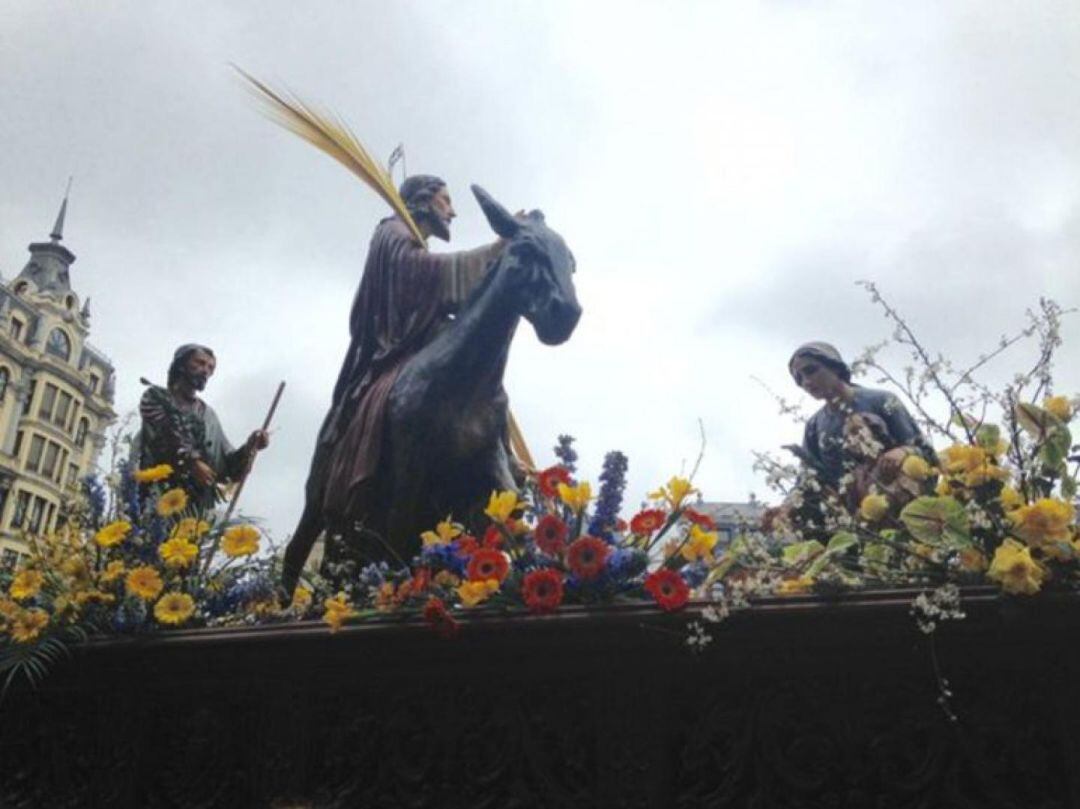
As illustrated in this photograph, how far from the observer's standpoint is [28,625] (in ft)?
15.0

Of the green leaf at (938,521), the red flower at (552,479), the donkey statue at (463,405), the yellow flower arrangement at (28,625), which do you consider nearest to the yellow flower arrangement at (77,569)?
the yellow flower arrangement at (28,625)

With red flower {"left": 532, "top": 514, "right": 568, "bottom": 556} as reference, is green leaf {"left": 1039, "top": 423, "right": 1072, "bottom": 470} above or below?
above

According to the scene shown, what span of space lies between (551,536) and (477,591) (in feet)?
1.11

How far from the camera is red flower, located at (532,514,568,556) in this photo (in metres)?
3.87

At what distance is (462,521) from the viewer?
18.5 ft

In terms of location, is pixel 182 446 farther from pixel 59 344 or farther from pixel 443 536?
pixel 59 344

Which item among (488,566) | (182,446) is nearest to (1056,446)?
(488,566)

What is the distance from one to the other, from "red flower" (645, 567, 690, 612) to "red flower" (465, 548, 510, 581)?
596 millimetres

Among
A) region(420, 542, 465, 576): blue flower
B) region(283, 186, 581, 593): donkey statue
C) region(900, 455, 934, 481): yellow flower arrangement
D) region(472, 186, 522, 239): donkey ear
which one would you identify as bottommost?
region(420, 542, 465, 576): blue flower

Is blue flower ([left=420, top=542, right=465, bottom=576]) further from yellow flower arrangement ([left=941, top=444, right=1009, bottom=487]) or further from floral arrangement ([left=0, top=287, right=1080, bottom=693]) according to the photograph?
yellow flower arrangement ([left=941, top=444, right=1009, bottom=487])

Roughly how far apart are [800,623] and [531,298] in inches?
110

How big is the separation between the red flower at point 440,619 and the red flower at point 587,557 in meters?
0.47

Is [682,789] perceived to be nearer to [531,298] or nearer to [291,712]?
[291,712]

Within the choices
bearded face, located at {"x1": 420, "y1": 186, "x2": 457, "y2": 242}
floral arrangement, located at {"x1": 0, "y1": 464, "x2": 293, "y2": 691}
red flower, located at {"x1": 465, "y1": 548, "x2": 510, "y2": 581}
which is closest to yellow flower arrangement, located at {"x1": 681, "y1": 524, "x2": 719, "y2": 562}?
red flower, located at {"x1": 465, "y1": 548, "x2": 510, "y2": 581}
